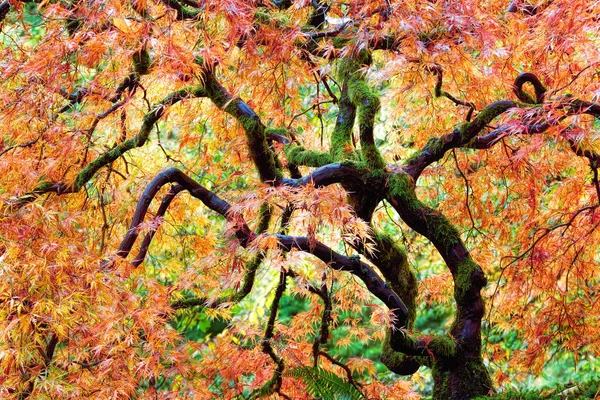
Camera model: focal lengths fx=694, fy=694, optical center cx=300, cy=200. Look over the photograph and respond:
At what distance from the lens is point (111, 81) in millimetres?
2797

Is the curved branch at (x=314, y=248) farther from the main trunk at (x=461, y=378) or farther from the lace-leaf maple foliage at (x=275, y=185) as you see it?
the main trunk at (x=461, y=378)

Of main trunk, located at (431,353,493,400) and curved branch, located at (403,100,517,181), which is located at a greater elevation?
curved branch, located at (403,100,517,181)

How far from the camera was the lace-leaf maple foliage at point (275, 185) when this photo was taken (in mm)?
2098

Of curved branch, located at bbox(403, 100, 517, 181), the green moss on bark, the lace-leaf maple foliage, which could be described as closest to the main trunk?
the lace-leaf maple foliage

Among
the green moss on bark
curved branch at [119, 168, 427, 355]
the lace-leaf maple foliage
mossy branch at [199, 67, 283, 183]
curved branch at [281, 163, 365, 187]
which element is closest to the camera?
the lace-leaf maple foliage

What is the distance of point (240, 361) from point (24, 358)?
1087mm

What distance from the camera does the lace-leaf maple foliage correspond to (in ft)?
6.88

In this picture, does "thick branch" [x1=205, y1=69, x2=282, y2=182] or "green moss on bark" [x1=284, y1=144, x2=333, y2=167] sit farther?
"green moss on bark" [x1=284, y1=144, x2=333, y2=167]

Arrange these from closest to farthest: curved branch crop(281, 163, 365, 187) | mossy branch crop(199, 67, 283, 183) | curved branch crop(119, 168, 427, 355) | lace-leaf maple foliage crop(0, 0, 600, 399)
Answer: lace-leaf maple foliage crop(0, 0, 600, 399), curved branch crop(119, 168, 427, 355), curved branch crop(281, 163, 365, 187), mossy branch crop(199, 67, 283, 183)

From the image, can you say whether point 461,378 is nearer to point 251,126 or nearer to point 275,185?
point 275,185

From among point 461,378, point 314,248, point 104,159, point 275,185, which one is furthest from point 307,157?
point 461,378

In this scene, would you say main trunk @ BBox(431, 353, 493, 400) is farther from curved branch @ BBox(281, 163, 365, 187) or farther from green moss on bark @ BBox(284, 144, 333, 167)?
green moss on bark @ BBox(284, 144, 333, 167)

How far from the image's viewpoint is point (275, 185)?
272 centimetres

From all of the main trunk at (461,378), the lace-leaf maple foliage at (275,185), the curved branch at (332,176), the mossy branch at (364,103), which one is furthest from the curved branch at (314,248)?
the mossy branch at (364,103)
